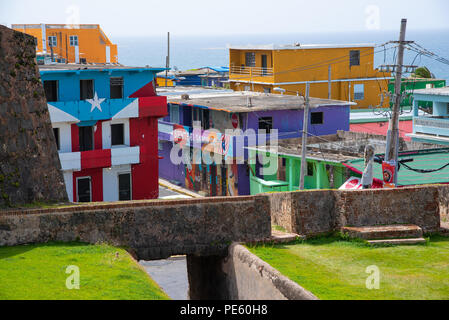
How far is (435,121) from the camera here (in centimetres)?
3959

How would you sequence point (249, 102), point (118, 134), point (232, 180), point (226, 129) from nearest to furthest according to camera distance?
point (118, 134), point (249, 102), point (232, 180), point (226, 129)

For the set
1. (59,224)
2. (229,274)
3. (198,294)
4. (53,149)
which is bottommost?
(198,294)

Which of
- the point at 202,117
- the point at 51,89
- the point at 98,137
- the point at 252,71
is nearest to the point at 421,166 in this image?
the point at 98,137

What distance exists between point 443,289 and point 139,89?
27782 millimetres

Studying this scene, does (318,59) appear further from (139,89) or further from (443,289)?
(443,289)

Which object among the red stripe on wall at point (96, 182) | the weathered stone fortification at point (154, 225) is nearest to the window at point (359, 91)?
the red stripe on wall at point (96, 182)

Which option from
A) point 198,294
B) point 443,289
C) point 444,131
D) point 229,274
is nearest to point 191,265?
point 198,294

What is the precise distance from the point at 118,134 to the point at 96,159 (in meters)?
2.36

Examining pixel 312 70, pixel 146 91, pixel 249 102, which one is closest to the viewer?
pixel 146 91

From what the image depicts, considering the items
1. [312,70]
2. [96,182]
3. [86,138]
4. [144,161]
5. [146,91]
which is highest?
[312,70]

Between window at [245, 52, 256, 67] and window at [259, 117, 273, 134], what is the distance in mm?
21548

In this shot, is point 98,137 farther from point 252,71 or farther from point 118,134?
point 252,71

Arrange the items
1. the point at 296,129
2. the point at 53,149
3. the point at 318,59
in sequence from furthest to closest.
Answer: the point at 318,59, the point at 296,129, the point at 53,149

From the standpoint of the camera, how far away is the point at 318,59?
199 feet
